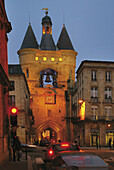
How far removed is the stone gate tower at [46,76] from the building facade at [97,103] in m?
20.8

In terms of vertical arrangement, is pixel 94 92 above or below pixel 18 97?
above

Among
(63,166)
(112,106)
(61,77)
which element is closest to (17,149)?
(63,166)

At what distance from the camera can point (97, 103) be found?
157 feet

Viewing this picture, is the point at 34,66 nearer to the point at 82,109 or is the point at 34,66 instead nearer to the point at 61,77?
the point at 61,77

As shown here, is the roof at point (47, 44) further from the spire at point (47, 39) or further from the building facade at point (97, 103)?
the building facade at point (97, 103)

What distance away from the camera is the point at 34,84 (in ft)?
234

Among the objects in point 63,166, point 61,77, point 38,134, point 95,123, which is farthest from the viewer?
point 61,77

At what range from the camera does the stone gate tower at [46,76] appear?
2741 inches

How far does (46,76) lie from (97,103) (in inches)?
902

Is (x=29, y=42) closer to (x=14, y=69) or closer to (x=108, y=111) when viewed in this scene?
(x=14, y=69)

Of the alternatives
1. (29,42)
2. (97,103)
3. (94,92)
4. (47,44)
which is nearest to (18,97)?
(94,92)

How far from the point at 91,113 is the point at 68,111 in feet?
74.5

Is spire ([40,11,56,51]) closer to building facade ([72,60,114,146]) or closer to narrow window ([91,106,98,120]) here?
building facade ([72,60,114,146])

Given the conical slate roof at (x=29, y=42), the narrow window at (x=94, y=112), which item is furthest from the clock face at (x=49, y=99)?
the narrow window at (x=94, y=112)
